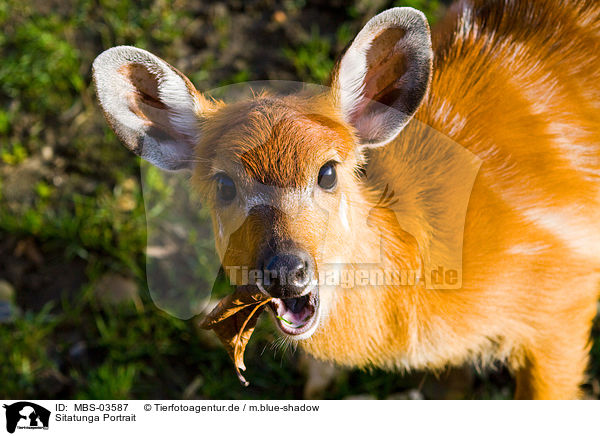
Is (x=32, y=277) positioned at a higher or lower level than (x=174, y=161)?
lower

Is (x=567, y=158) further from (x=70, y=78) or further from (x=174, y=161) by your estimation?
(x=70, y=78)

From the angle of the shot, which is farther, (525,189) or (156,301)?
(156,301)

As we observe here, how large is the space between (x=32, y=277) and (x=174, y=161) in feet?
5.00

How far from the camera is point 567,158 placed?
6.90 feet

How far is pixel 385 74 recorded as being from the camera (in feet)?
5.99

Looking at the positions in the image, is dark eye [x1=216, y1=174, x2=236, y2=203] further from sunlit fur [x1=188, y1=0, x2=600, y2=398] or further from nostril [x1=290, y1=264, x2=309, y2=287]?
nostril [x1=290, y1=264, x2=309, y2=287]

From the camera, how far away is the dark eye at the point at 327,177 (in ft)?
5.59

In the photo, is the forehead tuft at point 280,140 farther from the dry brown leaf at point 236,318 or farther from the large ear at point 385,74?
the dry brown leaf at point 236,318

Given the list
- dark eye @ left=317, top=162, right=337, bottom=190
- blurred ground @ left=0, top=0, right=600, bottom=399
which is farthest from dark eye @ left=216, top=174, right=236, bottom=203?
blurred ground @ left=0, top=0, right=600, bottom=399

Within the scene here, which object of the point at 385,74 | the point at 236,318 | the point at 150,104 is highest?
the point at 385,74

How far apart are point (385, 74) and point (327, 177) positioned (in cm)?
40

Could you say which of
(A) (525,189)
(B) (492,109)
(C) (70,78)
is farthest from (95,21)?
(A) (525,189)
